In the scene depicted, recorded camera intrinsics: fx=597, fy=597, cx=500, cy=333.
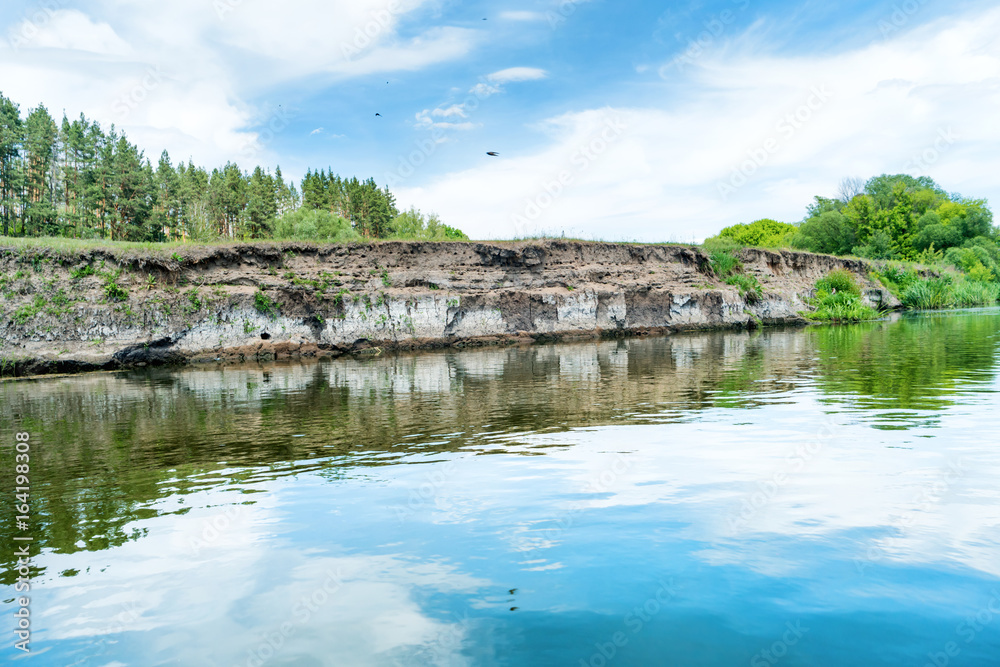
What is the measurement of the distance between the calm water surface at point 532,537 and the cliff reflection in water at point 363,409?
9 cm

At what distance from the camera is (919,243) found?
70125 mm

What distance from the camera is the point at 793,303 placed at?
1699 inches

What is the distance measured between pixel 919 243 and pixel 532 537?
82.6m

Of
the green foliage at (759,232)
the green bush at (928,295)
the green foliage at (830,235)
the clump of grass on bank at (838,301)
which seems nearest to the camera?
the clump of grass on bank at (838,301)

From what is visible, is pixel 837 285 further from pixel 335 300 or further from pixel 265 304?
pixel 265 304

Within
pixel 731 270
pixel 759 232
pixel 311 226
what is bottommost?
pixel 731 270

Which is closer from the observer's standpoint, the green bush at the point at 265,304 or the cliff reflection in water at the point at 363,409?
the cliff reflection in water at the point at 363,409

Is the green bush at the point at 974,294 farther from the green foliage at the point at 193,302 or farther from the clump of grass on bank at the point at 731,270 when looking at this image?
the green foliage at the point at 193,302

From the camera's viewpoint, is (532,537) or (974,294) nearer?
(532,537)

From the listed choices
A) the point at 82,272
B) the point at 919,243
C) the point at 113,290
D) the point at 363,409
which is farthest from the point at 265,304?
the point at 919,243

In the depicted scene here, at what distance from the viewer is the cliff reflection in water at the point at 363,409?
6973 millimetres

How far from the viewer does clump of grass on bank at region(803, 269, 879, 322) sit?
139 feet

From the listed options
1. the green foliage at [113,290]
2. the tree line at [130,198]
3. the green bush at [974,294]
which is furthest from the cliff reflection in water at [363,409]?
the green bush at [974,294]

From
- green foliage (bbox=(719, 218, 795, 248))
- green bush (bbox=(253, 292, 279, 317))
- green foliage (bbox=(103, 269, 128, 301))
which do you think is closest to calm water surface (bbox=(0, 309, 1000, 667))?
green bush (bbox=(253, 292, 279, 317))
